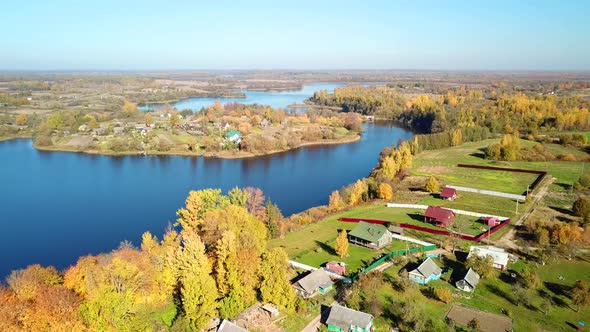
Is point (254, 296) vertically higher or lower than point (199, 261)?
lower

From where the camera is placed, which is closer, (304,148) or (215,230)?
(215,230)

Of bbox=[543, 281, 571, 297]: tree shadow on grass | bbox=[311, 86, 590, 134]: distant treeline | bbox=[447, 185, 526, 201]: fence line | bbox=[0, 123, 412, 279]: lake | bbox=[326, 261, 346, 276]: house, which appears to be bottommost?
bbox=[0, 123, 412, 279]: lake

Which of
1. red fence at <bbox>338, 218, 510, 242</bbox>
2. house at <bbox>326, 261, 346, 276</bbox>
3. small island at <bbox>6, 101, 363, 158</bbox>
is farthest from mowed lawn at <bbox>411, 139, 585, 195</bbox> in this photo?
house at <bbox>326, 261, 346, 276</bbox>

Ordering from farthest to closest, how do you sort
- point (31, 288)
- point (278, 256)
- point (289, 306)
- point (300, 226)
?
point (300, 226) < point (278, 256) < point (289, 306) < point (31, 288)

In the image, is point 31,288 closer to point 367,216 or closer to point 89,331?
point 89,331

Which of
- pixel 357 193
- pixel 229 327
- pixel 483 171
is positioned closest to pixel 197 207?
pixel 229 327

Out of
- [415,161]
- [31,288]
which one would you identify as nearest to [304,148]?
[415,161]

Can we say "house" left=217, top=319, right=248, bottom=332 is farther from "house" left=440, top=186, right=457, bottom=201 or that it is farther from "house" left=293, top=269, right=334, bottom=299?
"house" left=440, top=186, right=457, bottom=201

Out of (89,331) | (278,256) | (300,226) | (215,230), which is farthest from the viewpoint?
(300,226)
